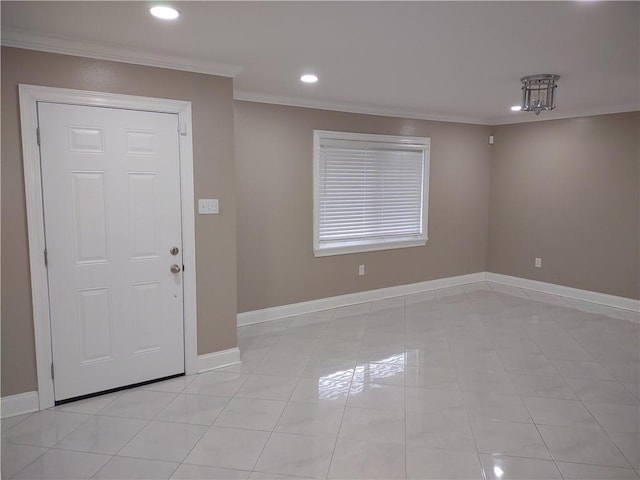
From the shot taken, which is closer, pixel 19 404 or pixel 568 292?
pixel 19 404

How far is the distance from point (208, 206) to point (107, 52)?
1212 millimetres

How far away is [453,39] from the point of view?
8.61 ft

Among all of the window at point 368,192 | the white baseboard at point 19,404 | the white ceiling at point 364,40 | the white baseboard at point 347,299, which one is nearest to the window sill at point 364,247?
the window at point 368,192

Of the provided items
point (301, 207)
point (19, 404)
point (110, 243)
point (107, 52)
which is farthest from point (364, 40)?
point (19, 404)

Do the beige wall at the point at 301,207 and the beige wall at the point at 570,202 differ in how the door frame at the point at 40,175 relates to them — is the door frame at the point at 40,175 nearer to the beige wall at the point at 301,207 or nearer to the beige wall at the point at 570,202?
the beige wall at the point at 301,207

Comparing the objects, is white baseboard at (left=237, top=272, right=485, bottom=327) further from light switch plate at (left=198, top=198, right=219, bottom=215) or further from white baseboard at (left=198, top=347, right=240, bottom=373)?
light switch plate at (left=198, top=198, right=219, bottom=215)

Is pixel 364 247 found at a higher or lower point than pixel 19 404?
higher

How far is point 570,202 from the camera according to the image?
5.45 meters

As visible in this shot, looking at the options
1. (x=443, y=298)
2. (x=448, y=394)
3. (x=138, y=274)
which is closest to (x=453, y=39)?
(x=448, y=394)

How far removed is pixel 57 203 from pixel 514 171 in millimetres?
5526

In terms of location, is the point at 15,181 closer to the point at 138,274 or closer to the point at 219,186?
the point at 138,274

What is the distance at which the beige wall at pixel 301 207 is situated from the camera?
14.5 ft

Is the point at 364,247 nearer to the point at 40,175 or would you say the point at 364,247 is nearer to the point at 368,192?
the point at 368,192

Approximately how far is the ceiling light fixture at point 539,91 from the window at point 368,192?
→ 6.12ft
